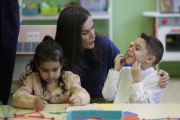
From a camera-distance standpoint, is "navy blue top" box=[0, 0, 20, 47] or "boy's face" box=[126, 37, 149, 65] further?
"navy blue top" box=[0, 0, 20, 47]

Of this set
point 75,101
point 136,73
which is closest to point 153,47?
A: point 136,73

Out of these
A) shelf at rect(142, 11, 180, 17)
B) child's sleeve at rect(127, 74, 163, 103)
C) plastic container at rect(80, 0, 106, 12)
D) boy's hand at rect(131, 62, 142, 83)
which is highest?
plastic container at rect(80, 0, 106, 12)

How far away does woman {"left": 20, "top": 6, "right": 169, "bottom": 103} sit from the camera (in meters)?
1.49

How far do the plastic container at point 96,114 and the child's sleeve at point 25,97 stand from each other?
0.24m

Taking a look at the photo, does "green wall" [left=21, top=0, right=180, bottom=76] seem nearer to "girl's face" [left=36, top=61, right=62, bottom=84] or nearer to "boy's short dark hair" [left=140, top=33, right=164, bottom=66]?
"boy's short dark hair" [left=140, top=33, right=164, bottom=66]

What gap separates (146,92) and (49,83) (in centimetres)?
51

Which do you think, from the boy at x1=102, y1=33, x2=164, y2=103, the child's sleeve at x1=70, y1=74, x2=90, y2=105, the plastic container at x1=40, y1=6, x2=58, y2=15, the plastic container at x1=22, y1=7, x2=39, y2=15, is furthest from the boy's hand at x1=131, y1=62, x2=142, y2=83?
the plastic container at x1=22, y1=7, x2=39, y2=15

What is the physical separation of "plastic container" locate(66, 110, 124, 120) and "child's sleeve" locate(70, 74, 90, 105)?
7.1 inches

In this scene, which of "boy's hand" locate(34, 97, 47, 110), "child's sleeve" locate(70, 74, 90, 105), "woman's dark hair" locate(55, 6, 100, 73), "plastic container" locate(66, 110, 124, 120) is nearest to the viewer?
"plastic container" locate(66, 110, 124, 120)

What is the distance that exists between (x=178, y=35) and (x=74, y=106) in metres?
2.67

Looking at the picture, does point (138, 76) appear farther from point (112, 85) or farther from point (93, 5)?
point (93, 5)

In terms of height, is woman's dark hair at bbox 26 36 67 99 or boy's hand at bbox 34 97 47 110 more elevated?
woman's dark hair at bbox 26 36 67 99

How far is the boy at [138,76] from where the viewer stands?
1353mm

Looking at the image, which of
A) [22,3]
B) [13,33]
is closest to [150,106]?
[13,33]
